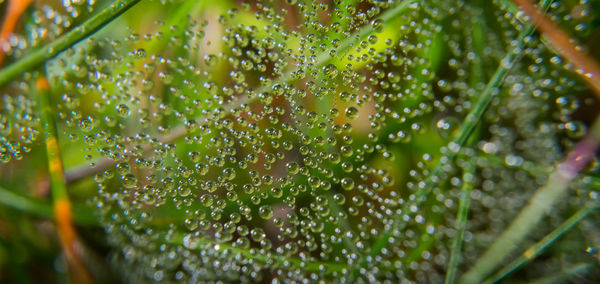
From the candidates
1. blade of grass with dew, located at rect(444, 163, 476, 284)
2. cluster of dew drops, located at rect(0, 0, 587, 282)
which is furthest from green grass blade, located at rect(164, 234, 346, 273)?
blade of grass with dew, located at rect(444, 163, 476, 284)

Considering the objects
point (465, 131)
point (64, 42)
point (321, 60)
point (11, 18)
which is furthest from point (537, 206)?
point (11, 18)

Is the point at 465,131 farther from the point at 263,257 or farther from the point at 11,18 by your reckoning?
the point at 11,18

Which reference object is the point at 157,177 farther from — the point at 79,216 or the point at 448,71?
the point at 448,71

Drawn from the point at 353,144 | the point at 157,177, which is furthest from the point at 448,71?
the point at 157,177

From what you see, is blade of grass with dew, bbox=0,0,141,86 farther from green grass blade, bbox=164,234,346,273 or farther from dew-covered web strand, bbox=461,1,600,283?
dew-covered web strand, bbox=461,1,600,283

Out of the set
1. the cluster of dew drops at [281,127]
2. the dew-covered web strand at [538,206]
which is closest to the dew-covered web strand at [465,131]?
the cluster of dew drops at [281,127]

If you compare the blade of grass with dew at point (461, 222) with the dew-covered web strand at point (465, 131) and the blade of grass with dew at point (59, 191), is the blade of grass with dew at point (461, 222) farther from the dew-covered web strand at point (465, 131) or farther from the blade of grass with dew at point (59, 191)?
the blade of grass with dew at point (59, 191)
